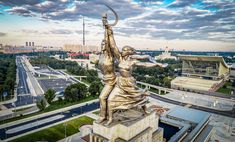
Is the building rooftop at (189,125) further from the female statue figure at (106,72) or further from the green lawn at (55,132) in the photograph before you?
the green lawn at (55,132)

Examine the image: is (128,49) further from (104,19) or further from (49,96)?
(49,96)

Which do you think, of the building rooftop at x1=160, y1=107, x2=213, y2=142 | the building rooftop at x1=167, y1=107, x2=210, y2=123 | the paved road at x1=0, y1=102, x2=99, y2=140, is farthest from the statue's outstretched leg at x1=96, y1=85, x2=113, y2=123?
the paved road at x1=0, y1=102, x2=99, y2=140

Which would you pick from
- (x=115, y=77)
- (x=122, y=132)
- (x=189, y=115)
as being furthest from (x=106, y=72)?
(x=189, y=115)

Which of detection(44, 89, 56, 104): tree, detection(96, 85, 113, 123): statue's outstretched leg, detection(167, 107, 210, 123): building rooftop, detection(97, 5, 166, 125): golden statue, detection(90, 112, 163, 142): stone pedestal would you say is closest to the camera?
detection(90, 112, 163, 142): stone pedestal

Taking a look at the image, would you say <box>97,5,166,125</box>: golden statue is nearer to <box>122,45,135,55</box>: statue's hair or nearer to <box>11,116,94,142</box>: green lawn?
<box>122,45,135,55</box>: statue's hair

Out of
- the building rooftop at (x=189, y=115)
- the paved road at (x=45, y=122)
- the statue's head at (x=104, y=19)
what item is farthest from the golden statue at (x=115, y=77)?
the paved road at (x=45, y=122)

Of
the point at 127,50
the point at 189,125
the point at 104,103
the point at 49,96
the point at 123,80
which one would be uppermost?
the point at 127,50

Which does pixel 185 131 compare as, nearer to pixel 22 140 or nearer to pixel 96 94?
pixel 22 140
